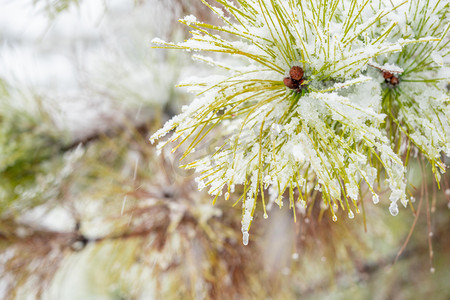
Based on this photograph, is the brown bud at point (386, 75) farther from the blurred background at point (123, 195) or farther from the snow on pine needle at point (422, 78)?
the blurred background at point (123, 195)

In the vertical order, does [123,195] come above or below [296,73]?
below

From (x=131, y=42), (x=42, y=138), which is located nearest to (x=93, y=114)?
(x=42, y=138)

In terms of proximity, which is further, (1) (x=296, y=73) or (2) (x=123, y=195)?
(2) (x=123, y=195)

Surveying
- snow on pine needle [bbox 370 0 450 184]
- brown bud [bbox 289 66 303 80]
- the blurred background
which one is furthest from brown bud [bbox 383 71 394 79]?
the blurred background

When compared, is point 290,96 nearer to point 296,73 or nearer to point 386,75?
point 296,73

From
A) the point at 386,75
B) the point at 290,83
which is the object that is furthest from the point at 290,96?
the point at 386,75

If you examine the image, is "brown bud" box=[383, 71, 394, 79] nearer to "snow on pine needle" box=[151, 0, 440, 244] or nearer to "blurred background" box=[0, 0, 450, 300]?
"snow on pine needle" box=[151, 0, 440, 244]

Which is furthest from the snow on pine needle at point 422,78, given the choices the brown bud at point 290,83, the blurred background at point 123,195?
the blurred background at point 123,195
